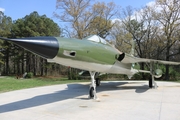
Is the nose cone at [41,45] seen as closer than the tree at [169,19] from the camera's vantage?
Yes

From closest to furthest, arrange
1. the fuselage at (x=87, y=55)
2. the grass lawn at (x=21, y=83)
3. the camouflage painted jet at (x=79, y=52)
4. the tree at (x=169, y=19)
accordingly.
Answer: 1. the camouflage painted jet at (x=79, y=52)
2. the fuselage at (x=87, y=55)
3. the grass lawn at (x=21, y=83)
4. the tree at (x=169, y=19)

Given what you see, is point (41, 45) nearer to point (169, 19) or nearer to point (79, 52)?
point (79, 52)

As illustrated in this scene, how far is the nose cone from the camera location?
206 inches

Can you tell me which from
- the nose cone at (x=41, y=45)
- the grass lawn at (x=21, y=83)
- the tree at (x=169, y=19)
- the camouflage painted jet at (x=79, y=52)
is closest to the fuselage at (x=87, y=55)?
the camouflage painted jet at (x=79, y=52)

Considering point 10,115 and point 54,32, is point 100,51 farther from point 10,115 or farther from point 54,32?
point 54,32

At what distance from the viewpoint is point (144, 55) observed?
1309 inches

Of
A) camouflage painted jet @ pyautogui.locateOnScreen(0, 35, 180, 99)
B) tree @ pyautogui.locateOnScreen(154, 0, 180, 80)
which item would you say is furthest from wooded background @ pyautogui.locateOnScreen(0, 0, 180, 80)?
camouflage painted jet @ pyautogui.locateOnScreen(0, 35, 180, 99)

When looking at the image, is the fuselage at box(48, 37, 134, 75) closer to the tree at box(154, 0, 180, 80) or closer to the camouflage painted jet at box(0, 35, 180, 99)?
the camouflage painted jet at box(0, 35, 180, 99)

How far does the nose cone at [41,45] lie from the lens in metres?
5.24

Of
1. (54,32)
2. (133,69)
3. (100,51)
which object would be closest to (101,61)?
(100,51)

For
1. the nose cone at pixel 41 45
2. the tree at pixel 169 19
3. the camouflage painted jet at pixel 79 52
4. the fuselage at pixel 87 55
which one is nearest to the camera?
the nose cone at pixel 41 45

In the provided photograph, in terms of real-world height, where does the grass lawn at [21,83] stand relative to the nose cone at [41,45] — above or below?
below

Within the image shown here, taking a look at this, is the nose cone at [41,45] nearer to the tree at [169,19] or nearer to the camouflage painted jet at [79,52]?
the camouflage painted jet at [79,52]

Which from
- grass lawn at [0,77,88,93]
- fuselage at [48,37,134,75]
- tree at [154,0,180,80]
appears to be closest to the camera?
fuselage at [48,37,134,75]
